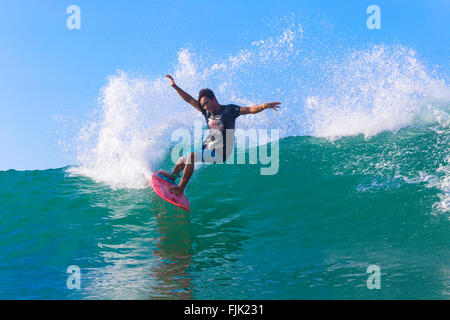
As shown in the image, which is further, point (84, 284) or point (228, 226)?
point (228, 226)

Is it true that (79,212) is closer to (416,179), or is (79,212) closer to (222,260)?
(222,260)

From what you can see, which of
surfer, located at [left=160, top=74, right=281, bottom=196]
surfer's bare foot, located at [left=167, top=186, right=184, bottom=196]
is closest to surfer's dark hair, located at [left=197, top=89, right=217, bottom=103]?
surfer, located at [left=160, top=74, right=281, bottom=196]

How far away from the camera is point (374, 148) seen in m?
9.98

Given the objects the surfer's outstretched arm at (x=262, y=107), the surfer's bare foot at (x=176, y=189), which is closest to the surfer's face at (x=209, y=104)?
the surfer's outstretched arm at (x=262, y=107)

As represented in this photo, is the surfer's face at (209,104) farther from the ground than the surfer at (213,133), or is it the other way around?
the surfer's face at (209,104)

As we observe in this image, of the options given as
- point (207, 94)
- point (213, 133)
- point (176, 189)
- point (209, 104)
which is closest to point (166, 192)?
point (176, 189)

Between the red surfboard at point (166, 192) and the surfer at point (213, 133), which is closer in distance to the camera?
the surfer at point (213, 133)

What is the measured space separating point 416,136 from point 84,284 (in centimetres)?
899

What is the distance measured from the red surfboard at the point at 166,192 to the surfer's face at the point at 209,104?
164cm

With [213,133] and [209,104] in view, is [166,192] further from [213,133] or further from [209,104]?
[209,104]

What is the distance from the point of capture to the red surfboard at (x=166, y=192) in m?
7.52

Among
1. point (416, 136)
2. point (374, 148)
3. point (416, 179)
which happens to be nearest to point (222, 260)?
point (416, 179)

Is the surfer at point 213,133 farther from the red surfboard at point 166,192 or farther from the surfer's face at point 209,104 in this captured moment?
the red surfboard at point 166,192

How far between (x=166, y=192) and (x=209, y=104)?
189 cm
